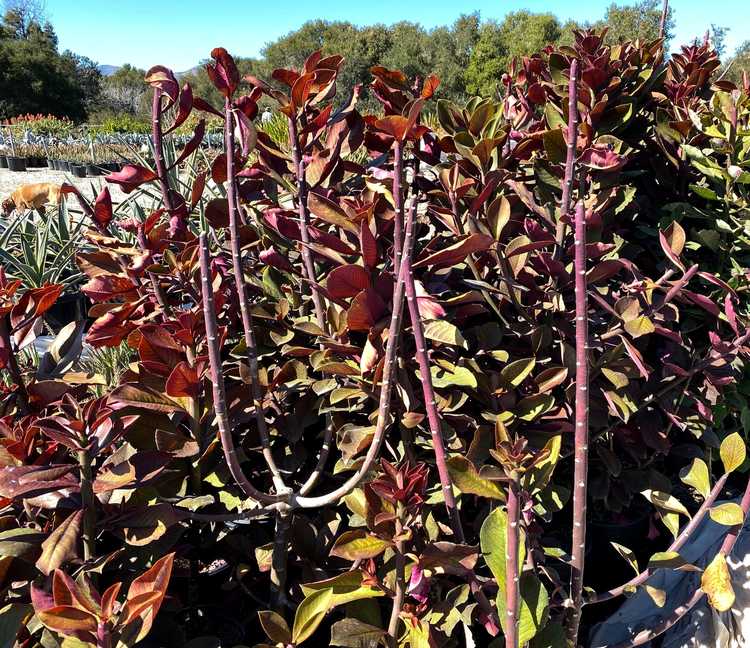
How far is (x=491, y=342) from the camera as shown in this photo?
1225 millimetres

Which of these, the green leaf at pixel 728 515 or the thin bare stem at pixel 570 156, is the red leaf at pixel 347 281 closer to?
the thin bare stem at pixel 570 156

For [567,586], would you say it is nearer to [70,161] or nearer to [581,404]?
[581,404]

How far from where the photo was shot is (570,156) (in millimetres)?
1232

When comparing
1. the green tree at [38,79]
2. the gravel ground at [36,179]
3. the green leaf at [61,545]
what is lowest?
the green leaf at [61,545]

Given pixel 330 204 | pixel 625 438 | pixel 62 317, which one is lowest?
pixel 62 317

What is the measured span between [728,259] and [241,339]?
5.38 ft

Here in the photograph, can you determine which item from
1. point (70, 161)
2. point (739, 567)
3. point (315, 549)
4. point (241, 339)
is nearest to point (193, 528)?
point (315, 549)

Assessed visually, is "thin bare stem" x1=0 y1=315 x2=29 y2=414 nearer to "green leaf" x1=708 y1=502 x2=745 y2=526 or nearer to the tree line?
"green leaf" x1=708 y1=502 x2=745 y2=526

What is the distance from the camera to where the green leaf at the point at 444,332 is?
956 millimetres

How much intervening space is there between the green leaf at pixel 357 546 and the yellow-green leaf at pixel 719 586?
0.56 m

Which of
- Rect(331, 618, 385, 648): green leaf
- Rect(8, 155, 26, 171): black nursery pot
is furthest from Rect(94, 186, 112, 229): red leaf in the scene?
Rect(8, 155, 26, 171): black nursery pot

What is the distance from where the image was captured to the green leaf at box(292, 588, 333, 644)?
97cm

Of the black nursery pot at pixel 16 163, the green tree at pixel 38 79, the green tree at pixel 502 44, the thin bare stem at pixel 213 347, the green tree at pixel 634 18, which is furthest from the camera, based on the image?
the green tree at pixel 502 44

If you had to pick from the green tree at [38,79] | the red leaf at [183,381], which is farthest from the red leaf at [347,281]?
the green tree at [38,79]
